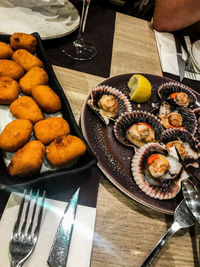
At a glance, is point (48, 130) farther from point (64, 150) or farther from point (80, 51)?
point (80, 51)

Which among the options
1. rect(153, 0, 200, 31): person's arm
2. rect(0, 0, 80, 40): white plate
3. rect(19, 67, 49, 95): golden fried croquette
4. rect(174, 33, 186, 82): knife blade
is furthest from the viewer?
rect(153, 0, 200, 31): person's arm

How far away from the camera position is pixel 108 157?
1.00 meters

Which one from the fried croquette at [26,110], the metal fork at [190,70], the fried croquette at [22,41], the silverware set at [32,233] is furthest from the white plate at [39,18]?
the silverware set at [32,233]

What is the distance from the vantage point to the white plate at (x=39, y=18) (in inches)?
55.8

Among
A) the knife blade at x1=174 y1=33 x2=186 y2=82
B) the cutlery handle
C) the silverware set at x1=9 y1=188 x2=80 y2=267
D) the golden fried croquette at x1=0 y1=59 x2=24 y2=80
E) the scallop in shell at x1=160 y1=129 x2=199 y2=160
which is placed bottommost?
the silverware set at x1=9 y1=188 x2=80 y2=267

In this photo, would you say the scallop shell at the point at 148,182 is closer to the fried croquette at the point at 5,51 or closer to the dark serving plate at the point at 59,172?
the dark serving plate at the point at 59,172

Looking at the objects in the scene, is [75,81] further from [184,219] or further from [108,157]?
[184,219]

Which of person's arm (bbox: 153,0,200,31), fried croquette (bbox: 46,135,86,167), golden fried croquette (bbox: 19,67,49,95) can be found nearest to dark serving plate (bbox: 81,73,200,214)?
fried croquette (bbox: 46,135,86,167)

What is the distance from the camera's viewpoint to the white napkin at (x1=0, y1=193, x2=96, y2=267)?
0.69 meters

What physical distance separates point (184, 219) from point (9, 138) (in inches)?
29.5

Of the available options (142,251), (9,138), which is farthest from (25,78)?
(142,251)

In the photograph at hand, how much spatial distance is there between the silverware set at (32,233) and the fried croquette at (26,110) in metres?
0.32

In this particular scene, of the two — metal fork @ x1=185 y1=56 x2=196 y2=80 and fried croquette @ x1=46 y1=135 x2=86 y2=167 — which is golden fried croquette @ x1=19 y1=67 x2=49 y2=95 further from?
metal fork @ x1=185 y1=56 x2=196 y2=80

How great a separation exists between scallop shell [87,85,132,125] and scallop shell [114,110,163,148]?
0.19 feet
